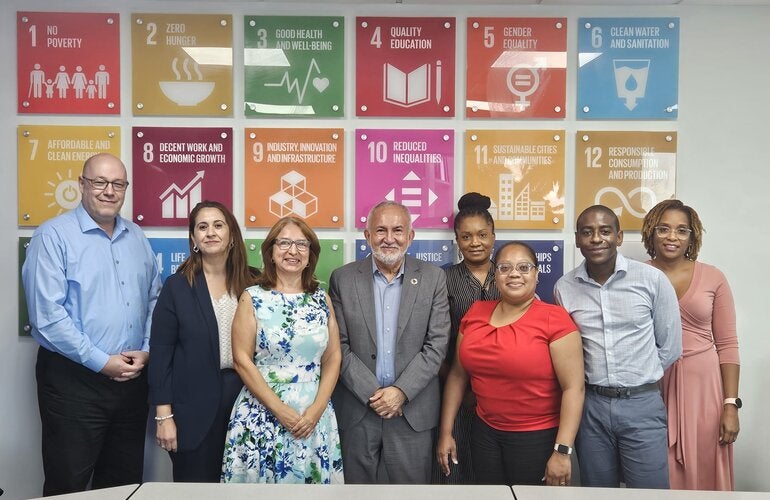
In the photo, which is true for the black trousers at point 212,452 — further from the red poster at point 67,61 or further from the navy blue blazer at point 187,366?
the red poster at point 67,61

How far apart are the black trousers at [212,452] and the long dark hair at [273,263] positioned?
43 cm

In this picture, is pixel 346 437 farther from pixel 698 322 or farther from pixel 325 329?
pixel 698 322

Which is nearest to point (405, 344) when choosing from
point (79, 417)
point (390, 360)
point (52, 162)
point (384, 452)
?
point (390, 360)

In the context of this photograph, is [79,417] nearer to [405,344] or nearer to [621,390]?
[405,344]

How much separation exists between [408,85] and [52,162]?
6.06 ft

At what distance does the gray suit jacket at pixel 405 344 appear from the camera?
2.26m

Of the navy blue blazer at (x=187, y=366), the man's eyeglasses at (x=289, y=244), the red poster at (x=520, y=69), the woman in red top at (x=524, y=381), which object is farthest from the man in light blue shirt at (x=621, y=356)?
the navy blue blazer at (x=187, y=366)

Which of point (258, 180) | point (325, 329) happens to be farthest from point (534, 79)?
point (325, 329)

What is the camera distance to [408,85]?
110 inches

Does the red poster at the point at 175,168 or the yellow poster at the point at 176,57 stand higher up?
the yellow poster at the point at 176,57

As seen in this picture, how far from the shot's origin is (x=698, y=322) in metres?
2.42

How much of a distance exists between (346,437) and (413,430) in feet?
0.93

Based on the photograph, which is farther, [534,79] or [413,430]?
[534,79]

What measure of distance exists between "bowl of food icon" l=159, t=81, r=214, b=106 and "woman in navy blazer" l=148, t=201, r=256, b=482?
783 millimetres
